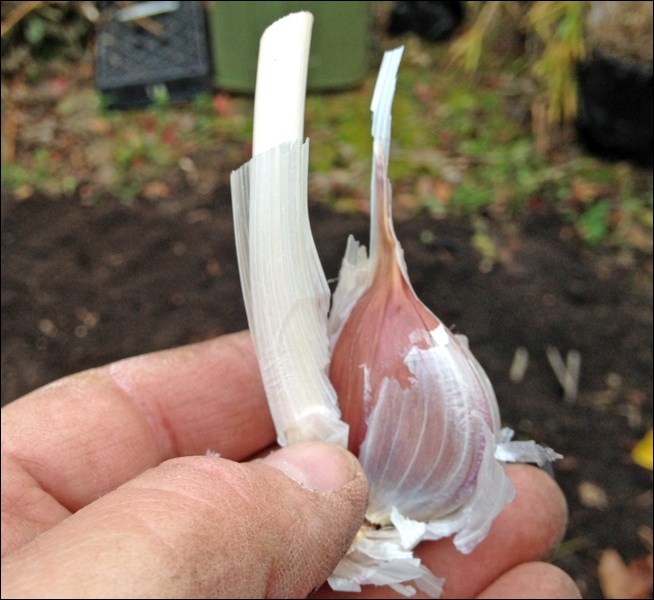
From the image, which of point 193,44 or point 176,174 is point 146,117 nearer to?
point 176,174

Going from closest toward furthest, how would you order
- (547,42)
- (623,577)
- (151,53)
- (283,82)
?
1. (283,82)
2. (623,577)
3. (151,53)
4. (547,42)

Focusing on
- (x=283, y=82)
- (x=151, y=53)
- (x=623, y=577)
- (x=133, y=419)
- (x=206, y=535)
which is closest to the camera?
(x=206, y=535)

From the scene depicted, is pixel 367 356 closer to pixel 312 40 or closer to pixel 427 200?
pixel 312 40

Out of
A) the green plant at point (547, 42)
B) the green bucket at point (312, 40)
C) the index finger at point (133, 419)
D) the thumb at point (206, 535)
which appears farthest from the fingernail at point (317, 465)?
the green plant at point (547, 42)

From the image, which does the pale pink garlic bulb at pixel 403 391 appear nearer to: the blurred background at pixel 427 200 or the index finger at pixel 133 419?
the index finger at pixel 133 419

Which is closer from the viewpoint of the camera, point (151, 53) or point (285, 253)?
point (285, 253)

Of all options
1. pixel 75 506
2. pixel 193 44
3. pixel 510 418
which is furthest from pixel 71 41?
pixel 510 418

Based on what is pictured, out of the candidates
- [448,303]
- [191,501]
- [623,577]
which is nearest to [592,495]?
[623,577]
